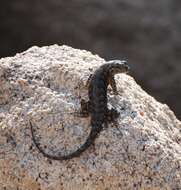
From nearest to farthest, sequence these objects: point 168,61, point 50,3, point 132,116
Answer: point 132,116
point 168,61
point 50,3

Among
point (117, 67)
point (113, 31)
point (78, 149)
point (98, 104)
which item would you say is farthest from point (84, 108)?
point (113, 31)

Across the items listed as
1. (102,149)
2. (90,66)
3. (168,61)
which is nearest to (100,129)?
(102,149)

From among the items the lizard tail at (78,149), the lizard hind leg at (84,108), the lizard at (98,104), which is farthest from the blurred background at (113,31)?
the lizard tail at (78,149)

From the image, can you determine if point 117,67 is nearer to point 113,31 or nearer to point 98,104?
point 98,104

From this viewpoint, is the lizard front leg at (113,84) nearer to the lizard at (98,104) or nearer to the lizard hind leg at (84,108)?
the lizard at (98,104)

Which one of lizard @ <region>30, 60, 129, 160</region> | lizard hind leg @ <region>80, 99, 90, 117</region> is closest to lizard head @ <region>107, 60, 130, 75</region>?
lizard @ <region>30, 60, 129, 160</region>

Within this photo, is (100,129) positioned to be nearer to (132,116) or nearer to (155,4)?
(132,116)

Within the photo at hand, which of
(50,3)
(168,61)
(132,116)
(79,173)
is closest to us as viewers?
(79,173)
